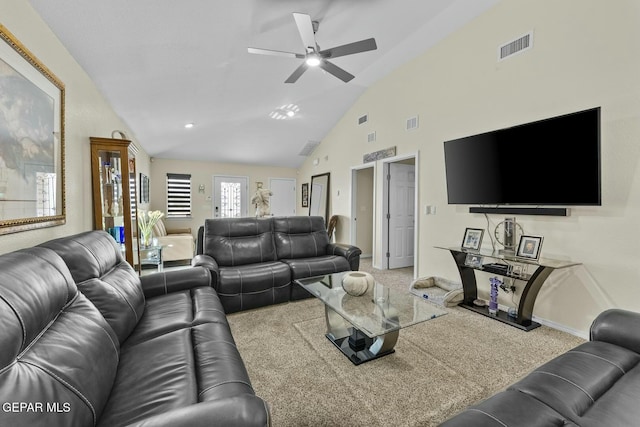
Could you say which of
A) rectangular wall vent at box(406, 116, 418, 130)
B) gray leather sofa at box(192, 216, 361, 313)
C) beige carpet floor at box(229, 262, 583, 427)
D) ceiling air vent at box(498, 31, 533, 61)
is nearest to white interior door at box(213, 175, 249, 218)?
gray leather sofa at box(192, 216, 361, 313)

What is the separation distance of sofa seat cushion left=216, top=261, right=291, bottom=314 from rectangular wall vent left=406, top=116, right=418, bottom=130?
2826 millimetres

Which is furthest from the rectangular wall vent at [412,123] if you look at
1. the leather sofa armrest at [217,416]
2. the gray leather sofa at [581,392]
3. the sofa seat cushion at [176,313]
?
the leather sofa armrest at [217,416]

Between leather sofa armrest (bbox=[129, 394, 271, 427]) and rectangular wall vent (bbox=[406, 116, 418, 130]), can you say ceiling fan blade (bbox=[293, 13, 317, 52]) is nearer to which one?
rectangular wall vent (bbox=[406, 116, 418, 130])

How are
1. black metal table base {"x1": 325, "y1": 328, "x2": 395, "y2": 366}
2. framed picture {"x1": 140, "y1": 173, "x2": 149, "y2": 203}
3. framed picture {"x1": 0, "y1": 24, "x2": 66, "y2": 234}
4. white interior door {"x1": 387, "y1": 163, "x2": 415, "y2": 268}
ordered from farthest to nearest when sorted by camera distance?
framed picture {"x1": 140, "y1": 173, "x2": 149, "y2": 203} < white interior door {"x1": 387, "y1": 163, "x2": 415, "y2": 268} < black metal table base {"x1": 325, "y1": 328, "x2": 395, "y2": 366} < framed picture {"x1": 0, "y1": 24, "x2": 66, "y2": 234}

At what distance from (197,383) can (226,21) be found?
279 centimetres

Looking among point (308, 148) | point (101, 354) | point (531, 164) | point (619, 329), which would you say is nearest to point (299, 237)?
point (531, 164)

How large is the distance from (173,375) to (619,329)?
6.99 ft

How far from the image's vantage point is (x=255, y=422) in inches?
31.0

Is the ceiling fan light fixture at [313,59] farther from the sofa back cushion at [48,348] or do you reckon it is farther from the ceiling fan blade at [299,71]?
the sofa back cushion at [48,348]

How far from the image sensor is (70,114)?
2.32 meters

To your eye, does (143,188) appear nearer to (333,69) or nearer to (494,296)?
(333,69)

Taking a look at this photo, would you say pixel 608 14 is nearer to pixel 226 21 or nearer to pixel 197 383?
pixel 226 21

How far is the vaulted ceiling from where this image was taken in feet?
7.28

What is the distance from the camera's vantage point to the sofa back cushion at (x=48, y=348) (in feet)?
2.51
